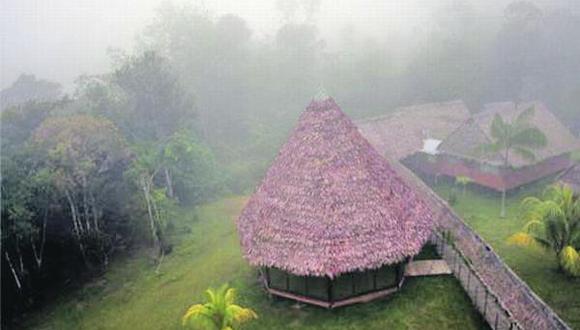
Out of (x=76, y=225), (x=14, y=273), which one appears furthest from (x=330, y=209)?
(x=14, y=273)

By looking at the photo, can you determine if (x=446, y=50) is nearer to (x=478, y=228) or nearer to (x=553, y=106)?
(x=553, y=106)

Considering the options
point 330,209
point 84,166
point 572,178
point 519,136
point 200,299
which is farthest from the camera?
point 572,178

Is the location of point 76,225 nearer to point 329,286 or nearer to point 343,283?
point 329,286

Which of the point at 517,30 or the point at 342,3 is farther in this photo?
the point at 342,3

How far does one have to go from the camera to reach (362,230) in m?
16.6

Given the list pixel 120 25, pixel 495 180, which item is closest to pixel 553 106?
pixel 495 180

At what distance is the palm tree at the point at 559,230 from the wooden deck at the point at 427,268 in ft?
10.3

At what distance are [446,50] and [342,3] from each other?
88.2 ft

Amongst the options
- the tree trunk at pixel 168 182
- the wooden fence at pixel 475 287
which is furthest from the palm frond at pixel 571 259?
the tree trunk at pixel 168 182

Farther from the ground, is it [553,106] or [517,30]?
[517,30]

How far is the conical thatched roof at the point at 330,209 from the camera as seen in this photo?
16.3m

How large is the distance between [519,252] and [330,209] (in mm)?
11625

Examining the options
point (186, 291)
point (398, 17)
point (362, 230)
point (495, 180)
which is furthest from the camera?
point (398, 17)

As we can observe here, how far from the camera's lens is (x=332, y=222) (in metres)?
16.6
